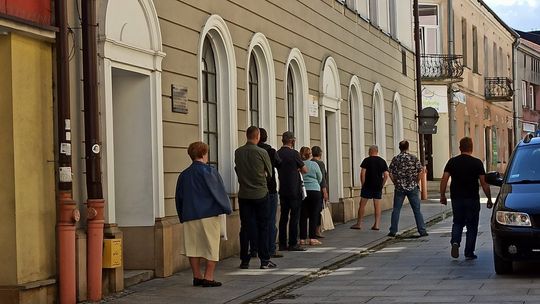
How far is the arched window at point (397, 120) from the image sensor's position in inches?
1236

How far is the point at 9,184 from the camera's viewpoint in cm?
1062

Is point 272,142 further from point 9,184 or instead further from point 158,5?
point 9,184

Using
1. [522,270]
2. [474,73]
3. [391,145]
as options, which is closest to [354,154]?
[391,145]

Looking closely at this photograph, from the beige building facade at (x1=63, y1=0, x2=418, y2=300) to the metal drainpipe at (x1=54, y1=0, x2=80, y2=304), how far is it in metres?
0.36

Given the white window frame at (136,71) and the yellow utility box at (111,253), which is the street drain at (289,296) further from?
the white window frame at (136,71)

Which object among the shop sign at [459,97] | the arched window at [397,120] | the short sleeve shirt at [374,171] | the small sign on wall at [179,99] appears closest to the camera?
the small sign on wall at [179,99]

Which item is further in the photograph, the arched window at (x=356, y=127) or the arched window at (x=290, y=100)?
the arched window at (x=356, y=127)

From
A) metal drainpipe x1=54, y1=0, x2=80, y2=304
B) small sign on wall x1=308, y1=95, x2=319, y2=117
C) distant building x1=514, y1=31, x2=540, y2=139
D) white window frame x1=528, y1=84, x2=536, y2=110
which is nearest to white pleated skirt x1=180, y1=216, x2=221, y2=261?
metal drainpipe x1=54, y1=0, x2=80, y2=304

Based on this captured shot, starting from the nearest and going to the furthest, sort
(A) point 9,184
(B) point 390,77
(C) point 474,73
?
1. (A) point 9,184
2. (B) point 390,77
3. (C) point 474,73

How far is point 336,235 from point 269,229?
17.2 feet

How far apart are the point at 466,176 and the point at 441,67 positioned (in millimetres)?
28154

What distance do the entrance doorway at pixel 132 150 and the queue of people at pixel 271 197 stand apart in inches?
34.7

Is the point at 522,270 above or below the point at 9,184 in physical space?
below

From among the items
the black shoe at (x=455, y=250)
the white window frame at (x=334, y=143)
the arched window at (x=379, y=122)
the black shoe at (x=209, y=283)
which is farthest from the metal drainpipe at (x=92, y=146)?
the arched window at (x=379, y=122)
